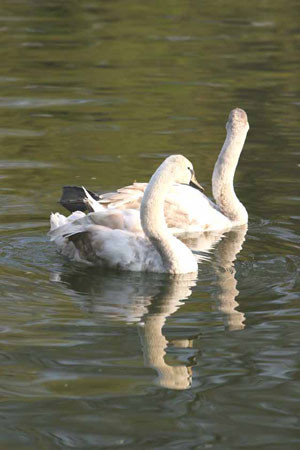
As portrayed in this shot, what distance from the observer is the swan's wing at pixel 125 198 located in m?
9.95

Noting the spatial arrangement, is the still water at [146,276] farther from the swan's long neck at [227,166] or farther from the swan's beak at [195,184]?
the swan's beak at [195,184]

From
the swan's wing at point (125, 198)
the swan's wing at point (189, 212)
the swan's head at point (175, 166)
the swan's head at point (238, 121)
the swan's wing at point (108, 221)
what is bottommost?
the swan's wing at point (189, 212)

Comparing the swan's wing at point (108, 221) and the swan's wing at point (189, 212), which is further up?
the swan's wing at point (108, 221)

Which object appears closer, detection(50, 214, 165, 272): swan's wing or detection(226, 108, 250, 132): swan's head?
detection(50, 214, 165, 272): swan's wing

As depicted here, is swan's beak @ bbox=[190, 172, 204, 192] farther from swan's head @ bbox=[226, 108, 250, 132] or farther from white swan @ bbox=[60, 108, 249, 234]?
swan's head @ bbox=[226, 108, 250, 132]

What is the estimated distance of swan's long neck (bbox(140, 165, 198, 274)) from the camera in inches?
327

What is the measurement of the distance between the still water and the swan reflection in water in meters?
0.02

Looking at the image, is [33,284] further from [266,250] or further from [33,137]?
[33,137]

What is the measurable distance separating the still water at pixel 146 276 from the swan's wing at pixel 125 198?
68 cm

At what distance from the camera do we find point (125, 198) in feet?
32.8

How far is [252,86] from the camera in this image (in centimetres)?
1662

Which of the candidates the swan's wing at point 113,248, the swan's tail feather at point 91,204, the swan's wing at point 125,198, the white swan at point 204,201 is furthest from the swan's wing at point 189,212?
the swan's wing at point 113,248

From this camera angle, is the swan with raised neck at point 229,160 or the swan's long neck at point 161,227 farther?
the swan with raised neck at point 229,160

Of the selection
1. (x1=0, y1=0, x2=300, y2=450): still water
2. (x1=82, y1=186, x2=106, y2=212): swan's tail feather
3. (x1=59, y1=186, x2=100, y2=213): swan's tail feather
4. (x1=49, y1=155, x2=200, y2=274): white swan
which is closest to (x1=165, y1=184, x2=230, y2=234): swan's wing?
(x1=0, y1=0, x2=300, y2=450): still water
